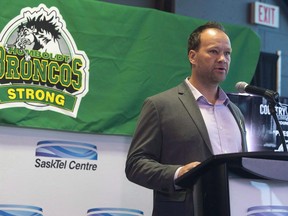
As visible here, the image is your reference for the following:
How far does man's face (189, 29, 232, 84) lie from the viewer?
180 cm

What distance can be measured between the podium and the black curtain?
3103 millimetres

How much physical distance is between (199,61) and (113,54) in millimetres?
1518

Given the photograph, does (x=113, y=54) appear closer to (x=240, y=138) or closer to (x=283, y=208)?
(x=240, y=138)

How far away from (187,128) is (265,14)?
3314 millimetres

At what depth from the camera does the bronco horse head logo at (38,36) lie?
3.02m

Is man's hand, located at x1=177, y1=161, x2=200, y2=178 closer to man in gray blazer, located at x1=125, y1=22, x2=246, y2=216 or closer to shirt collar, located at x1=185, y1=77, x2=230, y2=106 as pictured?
man in gray blazer, located at x1=125, y1=22, x2=246, y2=216

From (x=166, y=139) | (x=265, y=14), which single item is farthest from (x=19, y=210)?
(x=265, y=14)

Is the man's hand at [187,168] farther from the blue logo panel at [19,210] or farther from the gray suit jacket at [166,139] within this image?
the blue logo panel at [19,210]

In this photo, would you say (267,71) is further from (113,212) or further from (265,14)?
(113,212)

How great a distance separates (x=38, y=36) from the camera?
121 inches

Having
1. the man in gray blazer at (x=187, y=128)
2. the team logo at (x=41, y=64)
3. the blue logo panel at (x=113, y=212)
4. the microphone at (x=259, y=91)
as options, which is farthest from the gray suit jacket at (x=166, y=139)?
the blue logo panel at (x=113, y=212)

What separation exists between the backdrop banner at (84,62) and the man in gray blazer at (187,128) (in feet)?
4.54

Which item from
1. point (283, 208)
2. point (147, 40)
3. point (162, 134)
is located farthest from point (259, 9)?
point (283, 208)

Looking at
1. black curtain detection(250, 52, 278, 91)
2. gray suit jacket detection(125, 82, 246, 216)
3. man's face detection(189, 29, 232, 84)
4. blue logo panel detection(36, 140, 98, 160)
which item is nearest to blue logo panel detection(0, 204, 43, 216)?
blue logo panel detection(36, 140, 98, 160)
